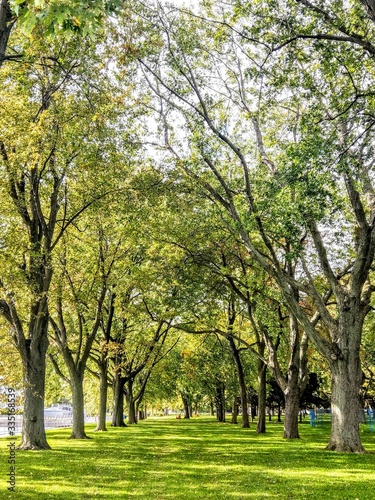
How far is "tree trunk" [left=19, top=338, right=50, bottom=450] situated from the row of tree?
2.2 inches

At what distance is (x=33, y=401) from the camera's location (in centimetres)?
1889

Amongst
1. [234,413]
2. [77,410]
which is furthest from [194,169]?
[234,413]

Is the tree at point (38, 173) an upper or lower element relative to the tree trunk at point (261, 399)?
upper

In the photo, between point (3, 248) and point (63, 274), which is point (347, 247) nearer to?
point (63, 274)

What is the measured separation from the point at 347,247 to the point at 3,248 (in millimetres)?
15255

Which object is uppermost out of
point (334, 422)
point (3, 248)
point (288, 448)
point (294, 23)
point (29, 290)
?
point (294, 23)

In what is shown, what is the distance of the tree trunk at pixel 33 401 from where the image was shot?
61.7 ft

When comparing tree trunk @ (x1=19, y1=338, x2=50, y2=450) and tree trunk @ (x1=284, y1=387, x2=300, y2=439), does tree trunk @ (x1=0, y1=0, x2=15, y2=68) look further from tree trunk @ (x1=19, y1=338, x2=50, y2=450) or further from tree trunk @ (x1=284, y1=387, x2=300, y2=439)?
tree trunk @ (x1=284, y1=387, x2=300, y2=439)

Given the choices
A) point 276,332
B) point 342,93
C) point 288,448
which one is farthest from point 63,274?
point 342,93

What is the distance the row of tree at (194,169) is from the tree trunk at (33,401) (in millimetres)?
55

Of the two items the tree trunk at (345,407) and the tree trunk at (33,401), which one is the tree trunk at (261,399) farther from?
the tree trunk at (33,401)

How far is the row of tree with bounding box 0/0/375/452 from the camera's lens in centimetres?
1277

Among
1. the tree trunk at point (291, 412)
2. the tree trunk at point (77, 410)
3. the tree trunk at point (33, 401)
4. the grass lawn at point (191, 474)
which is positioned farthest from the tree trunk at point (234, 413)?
the tree trunk at point (33, 401)

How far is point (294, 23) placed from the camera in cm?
1248
